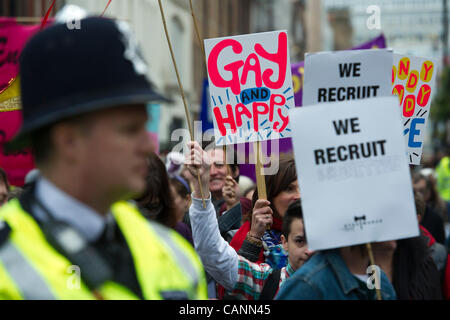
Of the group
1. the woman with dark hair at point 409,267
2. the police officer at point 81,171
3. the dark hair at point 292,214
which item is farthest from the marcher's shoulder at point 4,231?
the dark hair at point 292,214

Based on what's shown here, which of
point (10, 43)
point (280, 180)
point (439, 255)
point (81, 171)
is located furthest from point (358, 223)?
point (10, 43)

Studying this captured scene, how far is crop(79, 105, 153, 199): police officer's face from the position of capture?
1514mm

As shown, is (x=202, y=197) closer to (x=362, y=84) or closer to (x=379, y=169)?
(x=362, y=84)

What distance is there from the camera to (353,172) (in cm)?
237

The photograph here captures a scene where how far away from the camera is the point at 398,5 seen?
4673 inches

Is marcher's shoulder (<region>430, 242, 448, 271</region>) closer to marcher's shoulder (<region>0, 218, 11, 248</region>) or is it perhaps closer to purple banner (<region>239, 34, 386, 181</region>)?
purple banner (<region>239, 34, 386, 181</region>)

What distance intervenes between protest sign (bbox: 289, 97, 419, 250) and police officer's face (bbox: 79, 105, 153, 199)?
89 cm

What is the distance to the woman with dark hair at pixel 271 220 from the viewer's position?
349 cm

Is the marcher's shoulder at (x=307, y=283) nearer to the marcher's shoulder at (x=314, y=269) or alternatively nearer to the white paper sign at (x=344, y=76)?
the marcher's shoulder at (x=314, y=269)

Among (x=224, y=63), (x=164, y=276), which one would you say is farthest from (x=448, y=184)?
(x=164, y=276)

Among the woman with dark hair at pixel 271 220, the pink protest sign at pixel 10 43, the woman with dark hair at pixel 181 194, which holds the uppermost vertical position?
the pink protest sign at pixel 10 43

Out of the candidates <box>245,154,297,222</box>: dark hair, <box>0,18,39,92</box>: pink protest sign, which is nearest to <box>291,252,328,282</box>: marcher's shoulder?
<box>245,154,297,222</box>: dark hair

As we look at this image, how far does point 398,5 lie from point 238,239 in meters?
122
